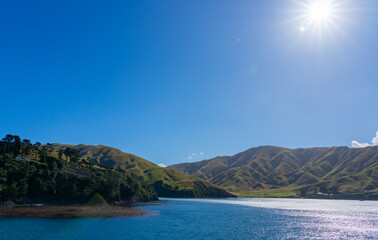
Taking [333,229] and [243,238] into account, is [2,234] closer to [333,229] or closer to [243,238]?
[243,238]

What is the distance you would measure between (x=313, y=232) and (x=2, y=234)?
3965 inches

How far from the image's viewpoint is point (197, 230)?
9025 centimetres

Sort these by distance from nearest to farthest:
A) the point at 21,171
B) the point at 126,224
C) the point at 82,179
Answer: the point at 126,224 → the point at 21,171 → the point at 82,179

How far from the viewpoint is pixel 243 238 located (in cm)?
7856

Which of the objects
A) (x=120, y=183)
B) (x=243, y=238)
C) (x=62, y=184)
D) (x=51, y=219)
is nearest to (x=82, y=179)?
(x=62, y=184)

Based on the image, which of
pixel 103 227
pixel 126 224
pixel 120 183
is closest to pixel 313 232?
pixel 126 224

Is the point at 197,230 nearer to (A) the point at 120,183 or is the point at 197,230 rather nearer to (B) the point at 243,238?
(B) the point at 243,238

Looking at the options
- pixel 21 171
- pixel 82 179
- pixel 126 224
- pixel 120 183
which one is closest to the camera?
pixel 126 224

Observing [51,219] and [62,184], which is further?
[62,184]

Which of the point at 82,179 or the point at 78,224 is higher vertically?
the point at 82,179

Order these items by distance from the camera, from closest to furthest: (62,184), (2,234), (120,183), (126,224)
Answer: (2,234) < (126,224) < (62,184) < (120,183)

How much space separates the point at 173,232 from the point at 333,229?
6533cm

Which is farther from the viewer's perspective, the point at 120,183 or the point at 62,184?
the point at 120,183

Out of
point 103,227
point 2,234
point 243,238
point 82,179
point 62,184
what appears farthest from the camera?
point 82,179
